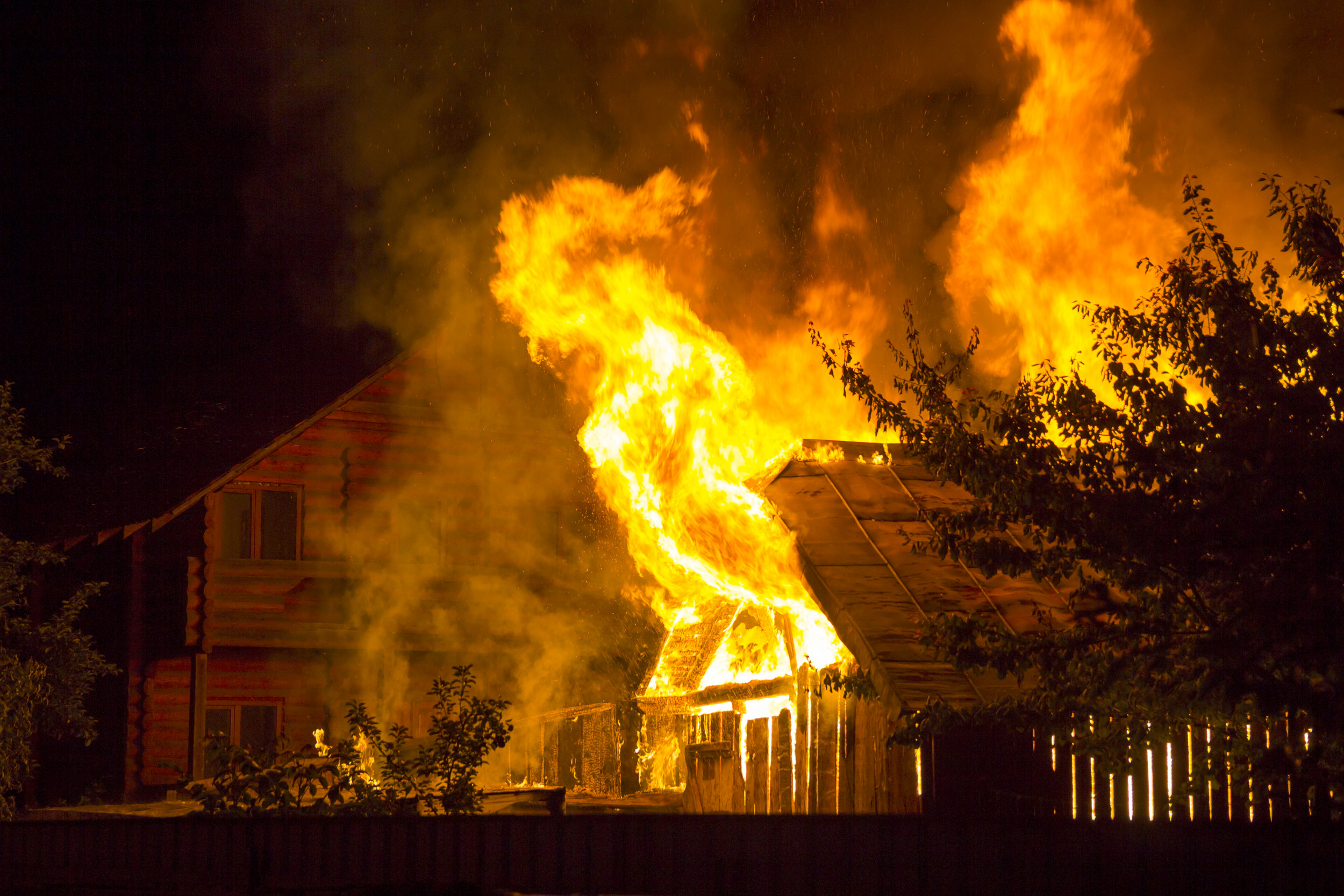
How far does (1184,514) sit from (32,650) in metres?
14.0

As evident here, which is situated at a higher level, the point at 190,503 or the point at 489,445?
the point at 489,445

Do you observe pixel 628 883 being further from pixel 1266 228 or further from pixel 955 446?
pixel 1266 228

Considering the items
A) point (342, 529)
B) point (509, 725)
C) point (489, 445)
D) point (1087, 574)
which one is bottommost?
point (509, 725)

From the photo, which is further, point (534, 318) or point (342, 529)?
point (342, 529)

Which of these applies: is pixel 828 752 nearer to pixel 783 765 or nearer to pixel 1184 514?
pixel 783 765

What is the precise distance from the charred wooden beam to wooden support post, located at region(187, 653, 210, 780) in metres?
7.80

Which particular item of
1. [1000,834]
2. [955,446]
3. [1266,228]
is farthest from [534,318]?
[1000,834]

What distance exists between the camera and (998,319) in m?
16.5

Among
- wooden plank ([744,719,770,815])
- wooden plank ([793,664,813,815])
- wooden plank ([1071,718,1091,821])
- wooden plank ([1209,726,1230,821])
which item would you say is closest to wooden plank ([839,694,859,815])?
wooden plank ([793,664,813,815])

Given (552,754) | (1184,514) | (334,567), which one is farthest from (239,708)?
(1184,514)

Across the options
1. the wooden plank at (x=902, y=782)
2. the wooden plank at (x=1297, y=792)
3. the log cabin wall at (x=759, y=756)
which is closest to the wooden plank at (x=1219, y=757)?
the wooden plank at (x=1297, y=792)

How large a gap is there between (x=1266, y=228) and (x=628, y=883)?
40.3 ft

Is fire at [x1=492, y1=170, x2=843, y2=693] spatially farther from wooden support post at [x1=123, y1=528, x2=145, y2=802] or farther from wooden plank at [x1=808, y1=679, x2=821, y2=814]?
wooden support post at [x1=123, y1=528, x2=145, y2=802]

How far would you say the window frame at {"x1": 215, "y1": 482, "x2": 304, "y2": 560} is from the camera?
22.5 metres
